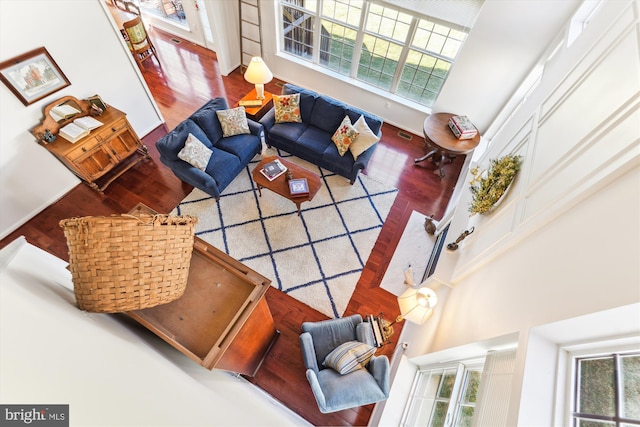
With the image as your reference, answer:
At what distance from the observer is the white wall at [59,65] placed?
2836 mm

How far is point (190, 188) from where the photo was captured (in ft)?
13.7

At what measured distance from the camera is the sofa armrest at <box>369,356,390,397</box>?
7.39 feet

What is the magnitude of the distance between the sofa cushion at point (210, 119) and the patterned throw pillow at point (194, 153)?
315 mm

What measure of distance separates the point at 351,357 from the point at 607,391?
5.37 ft

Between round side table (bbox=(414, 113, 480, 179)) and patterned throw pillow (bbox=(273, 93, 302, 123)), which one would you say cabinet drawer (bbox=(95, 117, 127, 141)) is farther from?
round side table (bbox=(414, 113, 480, 179))

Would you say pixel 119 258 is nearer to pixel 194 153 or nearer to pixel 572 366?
pixel 572 366

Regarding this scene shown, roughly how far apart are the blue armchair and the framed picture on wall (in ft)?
12.3

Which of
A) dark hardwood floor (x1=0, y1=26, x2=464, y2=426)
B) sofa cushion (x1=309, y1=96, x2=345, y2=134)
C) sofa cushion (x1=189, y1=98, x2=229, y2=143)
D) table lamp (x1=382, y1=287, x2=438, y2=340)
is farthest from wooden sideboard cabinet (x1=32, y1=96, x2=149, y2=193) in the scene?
table lamp (x1=382, y1=287, x2=438, y2=340)

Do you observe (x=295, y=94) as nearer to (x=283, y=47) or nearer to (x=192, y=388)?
(x=283, y=47)

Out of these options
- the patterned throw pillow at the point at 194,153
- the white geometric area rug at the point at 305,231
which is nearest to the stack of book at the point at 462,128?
the white geometric area rug at the point at 305,231

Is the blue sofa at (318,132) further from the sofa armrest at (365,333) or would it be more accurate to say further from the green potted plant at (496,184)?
the sofa armrest at (365,333)

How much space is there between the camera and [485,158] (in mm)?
3590

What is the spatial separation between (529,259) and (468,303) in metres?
0.68

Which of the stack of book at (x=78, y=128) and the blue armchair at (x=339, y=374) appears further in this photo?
the stack of book at (x=78, y=128)
